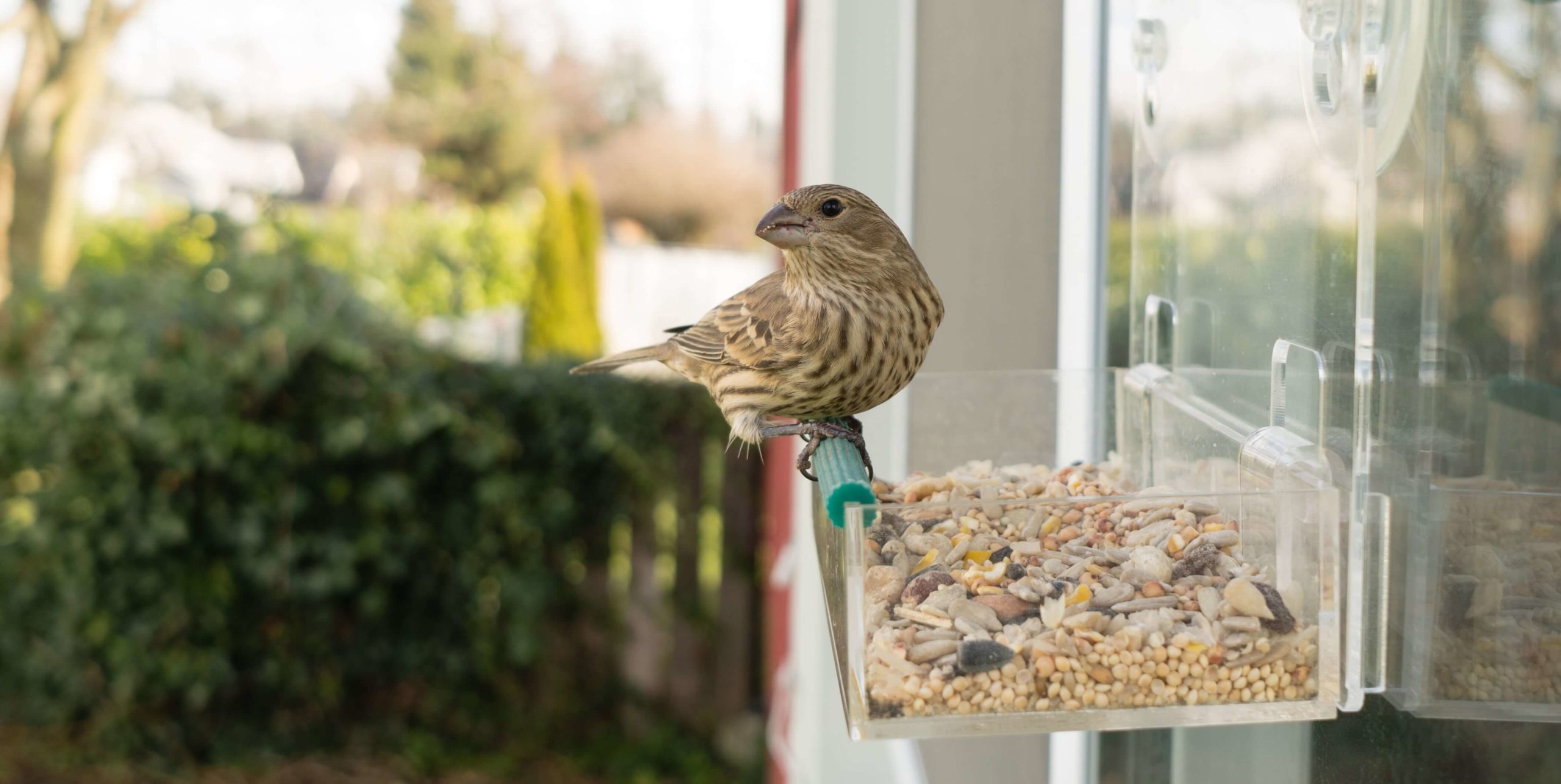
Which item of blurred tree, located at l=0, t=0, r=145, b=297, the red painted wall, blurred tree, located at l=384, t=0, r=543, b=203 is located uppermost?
blurred tree, located at l=384, t=0, r=543, b=203

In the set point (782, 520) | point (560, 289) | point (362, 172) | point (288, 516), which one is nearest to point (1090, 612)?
point (782, 520)

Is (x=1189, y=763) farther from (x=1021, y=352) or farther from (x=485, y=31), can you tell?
(x=485, y=31)

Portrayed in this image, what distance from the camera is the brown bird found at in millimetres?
1665

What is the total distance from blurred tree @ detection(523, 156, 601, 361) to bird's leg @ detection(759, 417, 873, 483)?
764 cm

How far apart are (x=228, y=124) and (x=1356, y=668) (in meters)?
22.2

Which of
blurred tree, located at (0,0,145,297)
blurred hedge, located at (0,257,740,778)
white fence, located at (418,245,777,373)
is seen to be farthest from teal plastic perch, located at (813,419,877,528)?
white fence, located at (418,245,777,373)

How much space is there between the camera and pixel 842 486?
1243 millimetres

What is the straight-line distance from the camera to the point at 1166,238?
200cm

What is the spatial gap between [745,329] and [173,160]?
1852 cm

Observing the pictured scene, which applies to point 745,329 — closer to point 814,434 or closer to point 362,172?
point 814,434

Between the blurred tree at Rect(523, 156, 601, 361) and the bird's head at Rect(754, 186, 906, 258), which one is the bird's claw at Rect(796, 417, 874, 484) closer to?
the bird's head at Rect(754, 186, 906, 258)

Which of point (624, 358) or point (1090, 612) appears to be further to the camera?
point (624, 358)

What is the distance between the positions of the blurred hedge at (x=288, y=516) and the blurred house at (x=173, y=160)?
1072cm

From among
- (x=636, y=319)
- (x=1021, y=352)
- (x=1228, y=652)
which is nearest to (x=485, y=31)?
(x=636, y=319)
